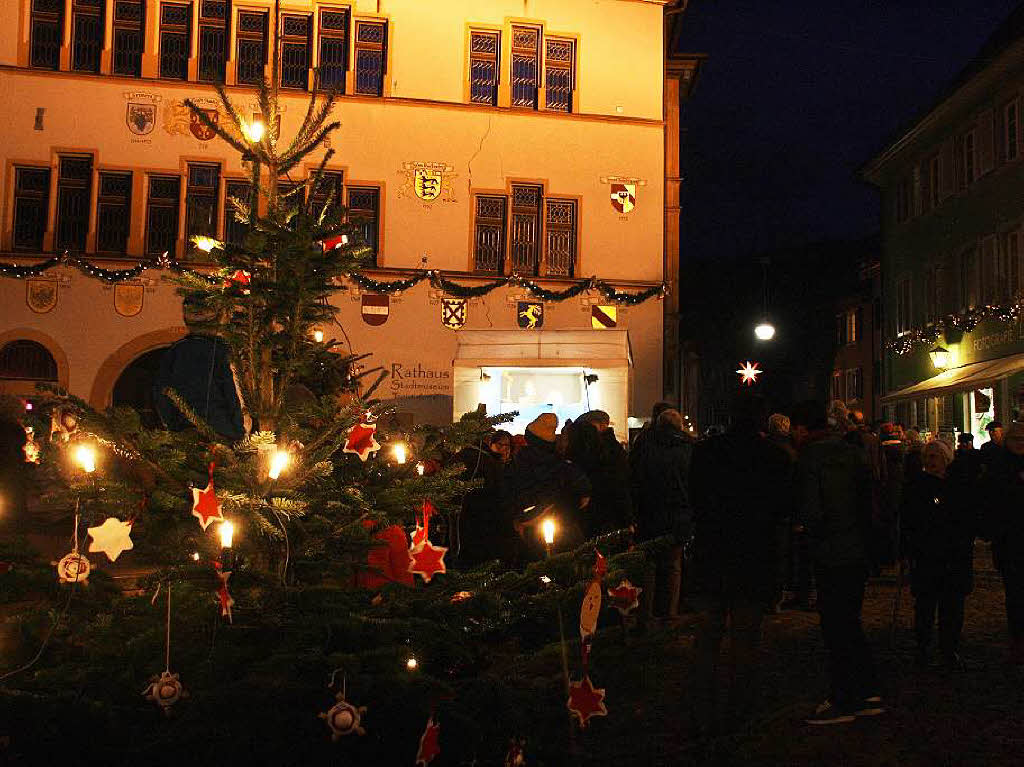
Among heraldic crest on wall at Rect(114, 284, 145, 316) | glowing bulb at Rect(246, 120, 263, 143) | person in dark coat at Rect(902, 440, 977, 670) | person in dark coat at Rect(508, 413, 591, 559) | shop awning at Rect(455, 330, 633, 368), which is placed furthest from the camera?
heraldic crest on wall at Rect(114, 284, 145, 316)

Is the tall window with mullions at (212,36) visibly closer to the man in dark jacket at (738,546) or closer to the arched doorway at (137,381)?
the arched doorway at (137,381)

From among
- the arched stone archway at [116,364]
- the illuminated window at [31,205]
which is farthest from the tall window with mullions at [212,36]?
the arched stone archway at [116,364]

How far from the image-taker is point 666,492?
9.90m

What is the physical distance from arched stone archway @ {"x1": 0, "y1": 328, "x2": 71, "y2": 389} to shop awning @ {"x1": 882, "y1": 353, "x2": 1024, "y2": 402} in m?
18.5

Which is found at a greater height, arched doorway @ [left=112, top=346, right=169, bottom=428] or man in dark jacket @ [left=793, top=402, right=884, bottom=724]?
arched doorway @ [left=112, top=346, right=169, bottom=428]

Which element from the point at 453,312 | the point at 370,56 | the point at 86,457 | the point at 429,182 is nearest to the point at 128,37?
the point at 370,56

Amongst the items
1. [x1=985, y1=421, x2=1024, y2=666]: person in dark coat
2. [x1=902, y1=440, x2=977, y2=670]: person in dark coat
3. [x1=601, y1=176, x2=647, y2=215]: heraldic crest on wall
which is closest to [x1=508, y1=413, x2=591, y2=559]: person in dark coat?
[x1=902, y1=440, x2=977, y2=670]: person in dark coat

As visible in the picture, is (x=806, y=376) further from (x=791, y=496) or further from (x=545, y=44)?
(x=791, y=496)

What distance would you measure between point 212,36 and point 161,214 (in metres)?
4.10

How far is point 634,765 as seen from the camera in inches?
226

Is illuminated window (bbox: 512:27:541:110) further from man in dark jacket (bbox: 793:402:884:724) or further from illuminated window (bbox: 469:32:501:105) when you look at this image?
man in dark jacket (bbox: 793:402:884:724)

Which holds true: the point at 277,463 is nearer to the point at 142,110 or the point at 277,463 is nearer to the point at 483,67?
the point at 142,110

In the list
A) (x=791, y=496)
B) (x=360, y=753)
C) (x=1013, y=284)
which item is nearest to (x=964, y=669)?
(x=791, y=496)

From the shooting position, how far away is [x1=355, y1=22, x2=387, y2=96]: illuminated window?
26219 millimetres
